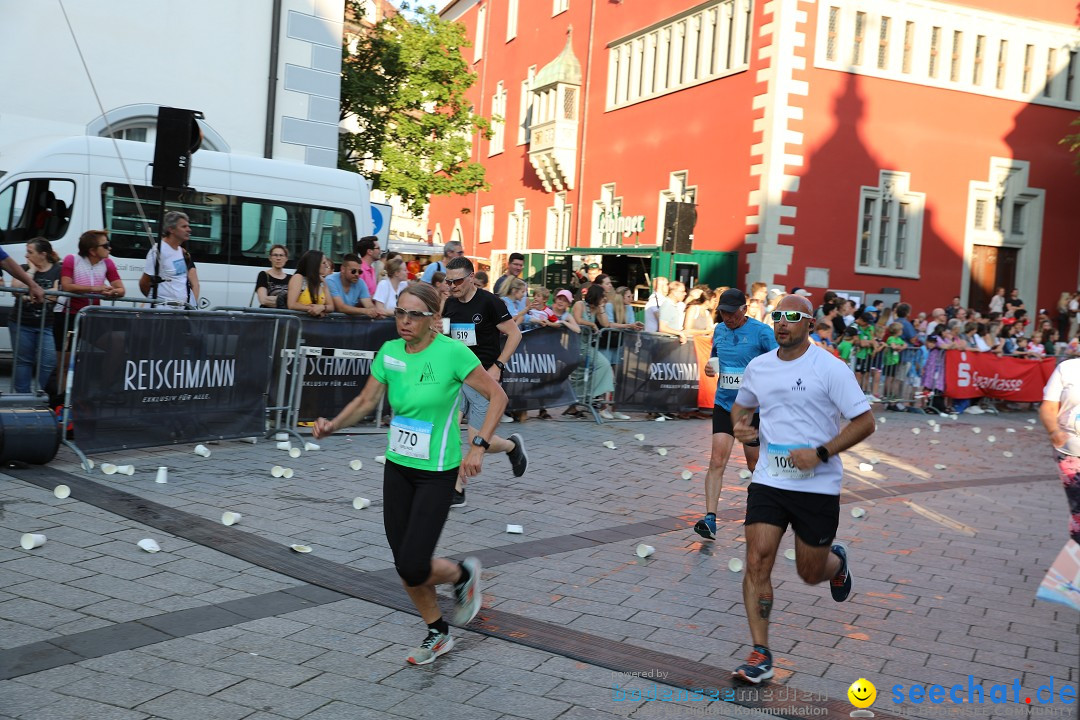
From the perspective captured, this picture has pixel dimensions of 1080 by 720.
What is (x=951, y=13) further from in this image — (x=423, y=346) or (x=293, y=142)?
(x=423, y=346)

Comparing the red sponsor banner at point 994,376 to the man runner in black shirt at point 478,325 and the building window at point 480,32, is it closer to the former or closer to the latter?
the man runner in black shirt at point 478,325

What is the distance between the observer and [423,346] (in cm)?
500

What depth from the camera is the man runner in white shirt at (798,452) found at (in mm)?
4898

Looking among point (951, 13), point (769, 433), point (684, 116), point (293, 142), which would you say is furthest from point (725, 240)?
point (769, 433)

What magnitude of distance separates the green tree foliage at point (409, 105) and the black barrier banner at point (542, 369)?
19.4 meters

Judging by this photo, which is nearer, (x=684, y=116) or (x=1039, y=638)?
(x=1039, y=638)

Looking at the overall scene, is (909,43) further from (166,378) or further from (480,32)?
(480,32)

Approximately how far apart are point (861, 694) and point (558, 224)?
32885 mm

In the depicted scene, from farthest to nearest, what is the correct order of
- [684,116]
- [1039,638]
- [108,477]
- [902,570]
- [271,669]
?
[684,116] < [108,477] < [902,570] < [1039,638] < [271,669]

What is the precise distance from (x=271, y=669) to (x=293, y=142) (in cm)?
1640

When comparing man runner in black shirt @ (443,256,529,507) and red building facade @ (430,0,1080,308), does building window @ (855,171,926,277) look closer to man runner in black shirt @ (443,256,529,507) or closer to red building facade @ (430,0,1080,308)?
red building facade @ (430,0,1080,308)

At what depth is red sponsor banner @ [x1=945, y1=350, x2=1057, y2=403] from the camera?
19281 mm

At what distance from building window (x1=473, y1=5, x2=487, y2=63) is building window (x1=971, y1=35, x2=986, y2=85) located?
25.1 metres

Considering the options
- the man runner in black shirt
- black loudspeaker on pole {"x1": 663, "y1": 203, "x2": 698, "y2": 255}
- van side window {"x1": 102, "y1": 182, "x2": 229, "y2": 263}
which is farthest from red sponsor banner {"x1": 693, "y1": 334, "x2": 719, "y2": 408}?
the man runner in black shirt
